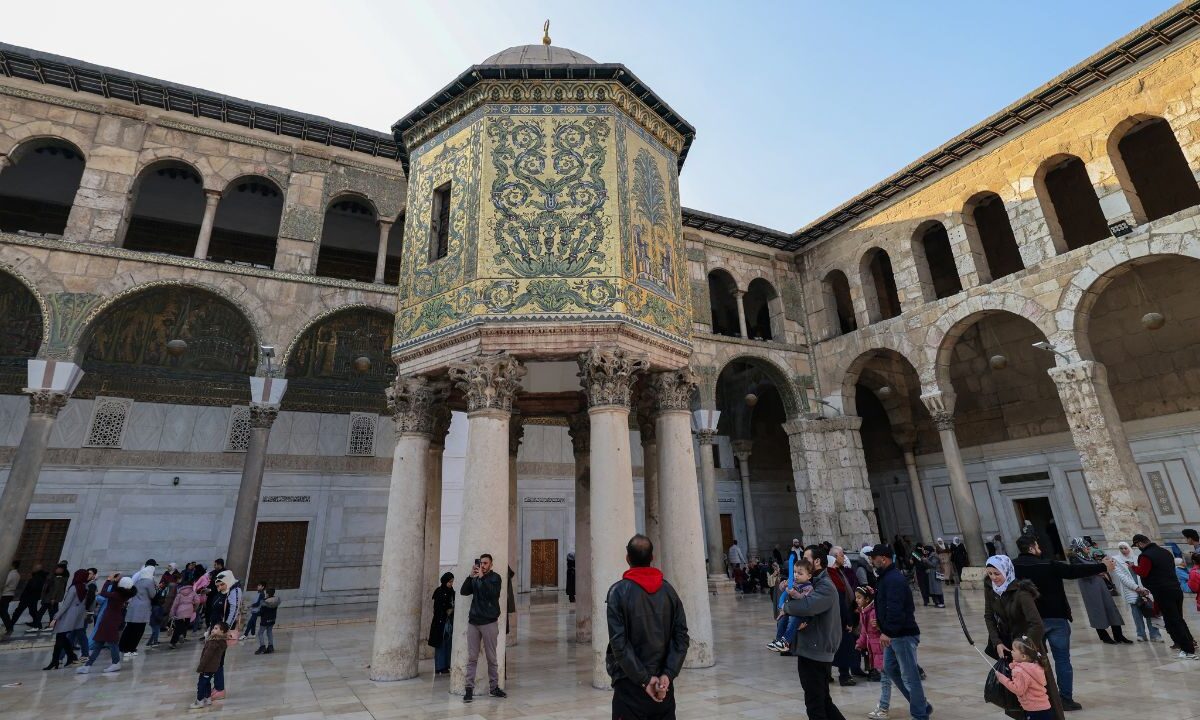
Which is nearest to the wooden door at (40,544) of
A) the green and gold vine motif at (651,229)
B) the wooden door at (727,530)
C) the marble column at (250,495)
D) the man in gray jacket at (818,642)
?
the marble column at (250,495)

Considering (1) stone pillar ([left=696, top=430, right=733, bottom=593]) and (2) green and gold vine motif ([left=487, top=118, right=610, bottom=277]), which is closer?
(2) green and gold vine motif ([left=487, top=118, right=610, bottom=277])

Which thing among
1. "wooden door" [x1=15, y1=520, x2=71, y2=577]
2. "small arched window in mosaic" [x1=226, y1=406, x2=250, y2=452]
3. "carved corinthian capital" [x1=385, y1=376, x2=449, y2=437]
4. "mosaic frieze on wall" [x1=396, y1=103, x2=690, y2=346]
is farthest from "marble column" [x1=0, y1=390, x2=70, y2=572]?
"mosaic frieze on wall" [x1=396, y1=103, x2=690, y2=346]

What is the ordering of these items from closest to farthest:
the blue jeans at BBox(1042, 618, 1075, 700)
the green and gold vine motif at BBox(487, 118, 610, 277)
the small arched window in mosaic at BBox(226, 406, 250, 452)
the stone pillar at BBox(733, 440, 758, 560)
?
the blue jeans at BBox(1042, 618, 1075, 700)
the green and gold vine motif at BBox(487, 118, 610, 277)
the small arched window in mosaic at BBox(226, 406, 250, 452)
the stone pillar at BBox(733, 440, 758, 560)

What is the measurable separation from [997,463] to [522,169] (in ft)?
54.0

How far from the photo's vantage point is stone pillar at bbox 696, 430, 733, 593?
15.1m

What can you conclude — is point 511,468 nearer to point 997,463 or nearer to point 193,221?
point 193,221

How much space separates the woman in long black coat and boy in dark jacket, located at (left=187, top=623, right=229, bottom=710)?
1971mm

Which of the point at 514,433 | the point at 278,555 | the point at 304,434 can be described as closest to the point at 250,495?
the point at 278,555

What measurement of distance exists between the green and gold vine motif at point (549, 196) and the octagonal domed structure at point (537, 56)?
1037 millimetres

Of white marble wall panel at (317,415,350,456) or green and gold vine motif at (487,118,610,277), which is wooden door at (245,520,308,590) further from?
green and gold vine motif at (487,118,610,277)

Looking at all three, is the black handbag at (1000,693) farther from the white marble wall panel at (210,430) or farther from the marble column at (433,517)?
the white marble wall panel at (210,430)

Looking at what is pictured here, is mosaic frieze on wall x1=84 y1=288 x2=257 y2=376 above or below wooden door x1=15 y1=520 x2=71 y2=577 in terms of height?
above

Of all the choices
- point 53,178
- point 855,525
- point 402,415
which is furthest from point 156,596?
point 855,525

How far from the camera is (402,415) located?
682 cm
